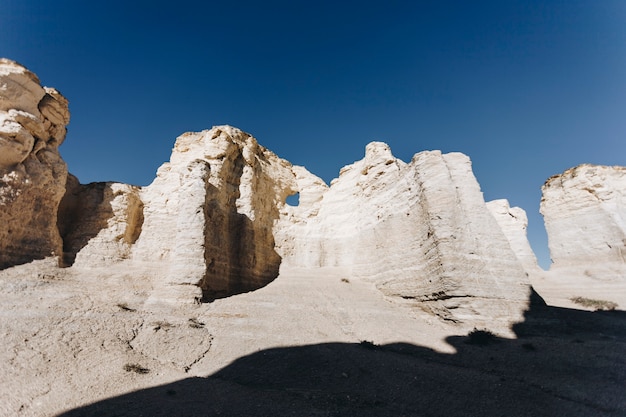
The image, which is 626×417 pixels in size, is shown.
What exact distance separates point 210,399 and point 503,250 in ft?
53.1

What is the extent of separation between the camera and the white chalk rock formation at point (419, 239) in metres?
15.1

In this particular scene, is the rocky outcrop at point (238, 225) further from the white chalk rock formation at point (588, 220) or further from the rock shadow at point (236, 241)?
the white chalk rock formation at point (588, 220)

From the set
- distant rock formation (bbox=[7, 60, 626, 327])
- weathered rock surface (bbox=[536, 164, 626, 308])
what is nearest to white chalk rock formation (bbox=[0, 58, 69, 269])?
distant rock formation (bbox=[7, 60, 626, 327])

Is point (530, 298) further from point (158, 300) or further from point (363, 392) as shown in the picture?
point (158, 300)

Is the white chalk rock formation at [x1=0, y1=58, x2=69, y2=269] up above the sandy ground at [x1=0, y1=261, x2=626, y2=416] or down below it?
above

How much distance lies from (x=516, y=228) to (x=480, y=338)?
30147 millimetres

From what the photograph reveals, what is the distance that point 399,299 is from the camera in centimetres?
1778

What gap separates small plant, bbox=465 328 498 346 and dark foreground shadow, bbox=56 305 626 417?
74 millimetres

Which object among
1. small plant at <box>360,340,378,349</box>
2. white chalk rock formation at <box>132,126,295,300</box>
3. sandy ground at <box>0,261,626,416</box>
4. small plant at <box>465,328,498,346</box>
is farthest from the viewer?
white chalk rock formation at <box>132,126,295,300</box>

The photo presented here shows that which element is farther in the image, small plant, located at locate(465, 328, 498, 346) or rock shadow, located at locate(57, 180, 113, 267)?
rock shadow, located at locate(57, 180, 113, 267)

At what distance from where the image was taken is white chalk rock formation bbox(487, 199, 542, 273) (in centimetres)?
3394

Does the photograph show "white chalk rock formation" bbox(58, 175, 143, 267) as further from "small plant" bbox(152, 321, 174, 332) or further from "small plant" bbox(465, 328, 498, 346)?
"small plant" bbox(465, 328, 498, 346)

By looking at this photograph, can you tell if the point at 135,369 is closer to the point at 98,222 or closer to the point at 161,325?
the point at 161,325

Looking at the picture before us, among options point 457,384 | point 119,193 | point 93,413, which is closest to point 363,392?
point 457,384
